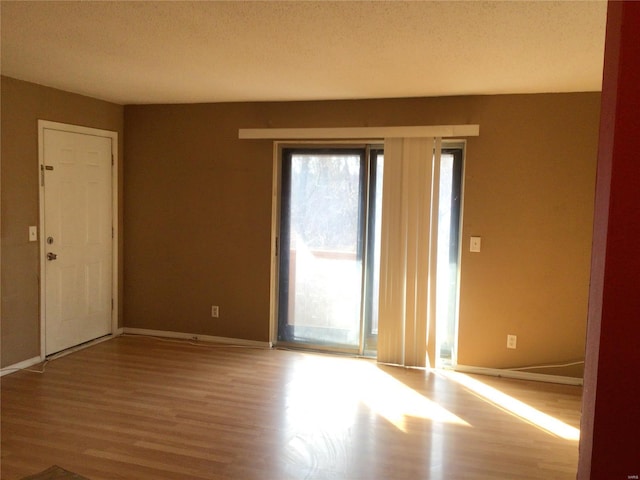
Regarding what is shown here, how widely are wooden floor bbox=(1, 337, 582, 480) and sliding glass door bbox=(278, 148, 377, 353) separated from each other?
397mm

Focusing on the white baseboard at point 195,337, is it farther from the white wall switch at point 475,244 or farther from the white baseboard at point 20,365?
the white wall switch at point 475,244

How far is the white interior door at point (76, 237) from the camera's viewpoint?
4324 mm

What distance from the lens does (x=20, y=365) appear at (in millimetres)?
4082

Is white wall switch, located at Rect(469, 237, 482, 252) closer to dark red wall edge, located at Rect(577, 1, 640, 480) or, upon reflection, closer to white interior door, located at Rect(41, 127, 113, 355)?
dark red wall edge, located at Rect(577, 1, 640, 480)

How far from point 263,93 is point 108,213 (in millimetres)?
1989

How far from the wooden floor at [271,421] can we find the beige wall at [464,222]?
1.62 feet

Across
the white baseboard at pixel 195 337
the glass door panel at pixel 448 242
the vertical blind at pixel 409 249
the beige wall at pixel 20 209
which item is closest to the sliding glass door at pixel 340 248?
the glass door panel at pixel 448 242

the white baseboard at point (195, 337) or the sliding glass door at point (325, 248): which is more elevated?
the sliding glass door at point (325, 248)

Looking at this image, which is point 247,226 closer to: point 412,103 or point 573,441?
point 412,103

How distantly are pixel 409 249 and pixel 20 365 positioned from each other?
327cm

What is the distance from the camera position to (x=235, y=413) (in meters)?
3.39

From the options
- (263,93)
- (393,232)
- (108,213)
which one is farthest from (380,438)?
(108,213)

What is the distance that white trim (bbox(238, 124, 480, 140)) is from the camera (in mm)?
4180

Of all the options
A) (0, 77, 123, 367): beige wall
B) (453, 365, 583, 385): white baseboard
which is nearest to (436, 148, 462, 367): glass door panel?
(453, 365, 583, 385): white baseboard
